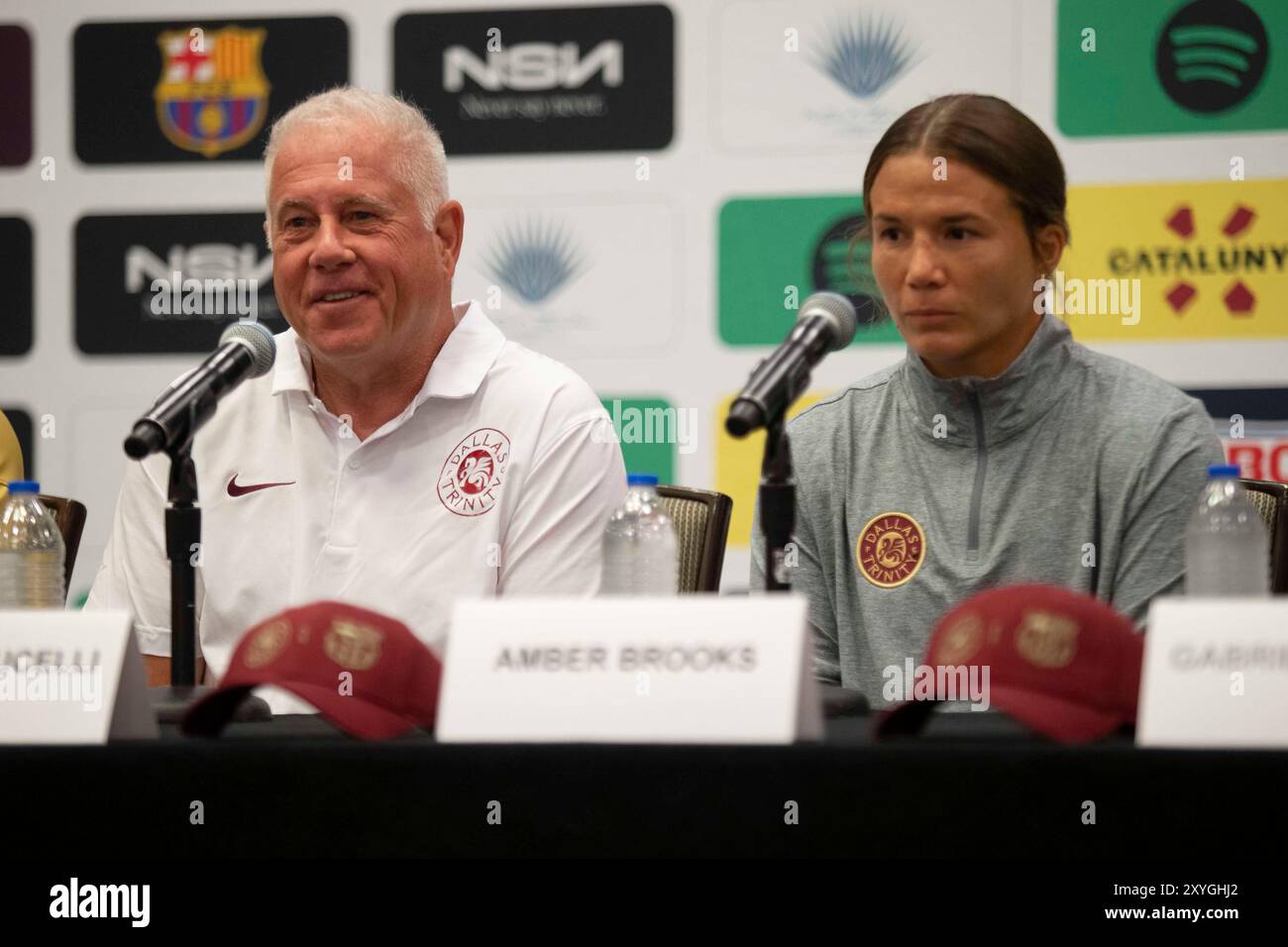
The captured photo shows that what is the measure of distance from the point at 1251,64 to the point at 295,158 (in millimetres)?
2140

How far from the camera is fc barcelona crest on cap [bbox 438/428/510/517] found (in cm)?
224

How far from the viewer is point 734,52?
355cm

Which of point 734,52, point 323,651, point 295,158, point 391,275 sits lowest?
point 323,651

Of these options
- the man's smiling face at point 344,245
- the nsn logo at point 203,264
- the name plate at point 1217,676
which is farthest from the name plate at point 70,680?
the nsn logo at point 203,264

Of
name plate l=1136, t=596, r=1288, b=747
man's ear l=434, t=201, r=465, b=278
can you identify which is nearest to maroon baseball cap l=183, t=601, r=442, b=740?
name plate l=1136, t=596, r=1288, b=747

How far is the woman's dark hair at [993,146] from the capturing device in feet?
6.87

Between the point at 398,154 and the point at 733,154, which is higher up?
the point at 733,154

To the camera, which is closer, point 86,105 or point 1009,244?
point 1009,244

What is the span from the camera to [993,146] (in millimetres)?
2098

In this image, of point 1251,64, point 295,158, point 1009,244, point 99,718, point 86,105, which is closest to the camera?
point 99,718

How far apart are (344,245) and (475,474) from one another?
14.9 inches

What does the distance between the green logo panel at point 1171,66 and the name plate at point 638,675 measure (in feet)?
8.53
